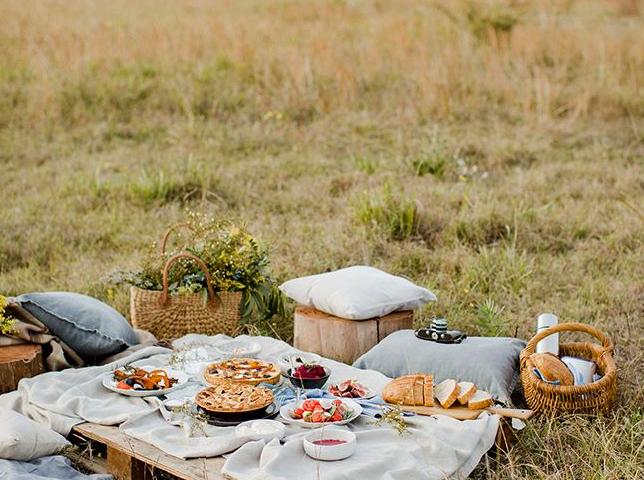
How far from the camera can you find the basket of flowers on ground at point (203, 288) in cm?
545

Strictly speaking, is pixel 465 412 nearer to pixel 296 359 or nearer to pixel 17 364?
pixel 296 359

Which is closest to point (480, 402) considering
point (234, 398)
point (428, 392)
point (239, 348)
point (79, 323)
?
point (428, 392)

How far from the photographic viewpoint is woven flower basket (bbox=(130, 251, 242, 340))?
17.9 ft

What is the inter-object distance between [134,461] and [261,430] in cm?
53

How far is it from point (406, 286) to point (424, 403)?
3.74ft

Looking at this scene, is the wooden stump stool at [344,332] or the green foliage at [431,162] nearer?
the wooden stump stool at [344,332]

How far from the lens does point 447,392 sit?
4223mm

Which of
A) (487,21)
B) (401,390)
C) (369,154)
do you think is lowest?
(401,390)

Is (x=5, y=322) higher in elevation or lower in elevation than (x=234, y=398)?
higher

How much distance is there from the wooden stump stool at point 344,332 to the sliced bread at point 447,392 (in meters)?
0.86

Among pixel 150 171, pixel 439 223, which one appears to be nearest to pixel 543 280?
pixel 439 223

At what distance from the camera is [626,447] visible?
13.4 ft

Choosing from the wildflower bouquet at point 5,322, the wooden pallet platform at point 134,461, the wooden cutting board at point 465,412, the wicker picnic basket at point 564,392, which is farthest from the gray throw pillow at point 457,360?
the wildflower bouquet at point 5,322

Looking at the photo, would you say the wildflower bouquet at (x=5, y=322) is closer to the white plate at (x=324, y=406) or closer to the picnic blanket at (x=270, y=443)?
the picnic blanket at (x=270, y=443)
